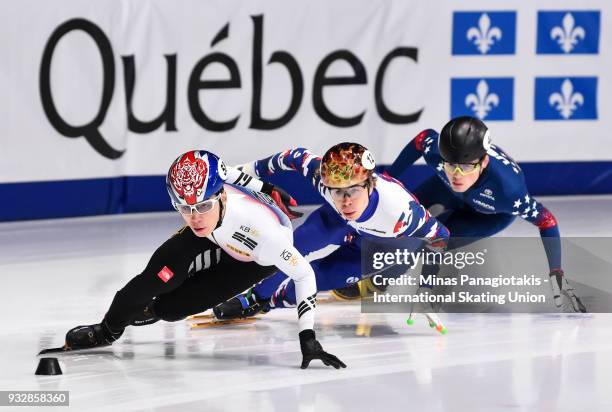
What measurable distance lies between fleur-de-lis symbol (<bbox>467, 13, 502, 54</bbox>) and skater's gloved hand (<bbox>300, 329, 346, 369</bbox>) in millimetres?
5076

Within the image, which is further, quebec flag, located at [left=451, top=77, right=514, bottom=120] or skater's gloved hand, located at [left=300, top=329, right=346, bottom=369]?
quebec flag, located at [left=451, top=77, right=514, bottom=120]

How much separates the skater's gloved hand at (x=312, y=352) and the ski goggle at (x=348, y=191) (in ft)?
2.21

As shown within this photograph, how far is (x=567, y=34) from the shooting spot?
9.95 meters

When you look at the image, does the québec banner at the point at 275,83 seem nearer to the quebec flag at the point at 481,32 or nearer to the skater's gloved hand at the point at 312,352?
the quebec flag at the point at 481,32

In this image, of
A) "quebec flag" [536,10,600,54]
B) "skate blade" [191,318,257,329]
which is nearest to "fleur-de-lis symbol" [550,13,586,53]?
"quebec flag" [536,10,600,54]

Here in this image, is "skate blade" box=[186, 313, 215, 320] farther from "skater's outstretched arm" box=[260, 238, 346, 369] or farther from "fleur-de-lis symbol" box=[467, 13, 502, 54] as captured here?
"fleur-de-lis symbol" box=[467, 13, 502, 54]

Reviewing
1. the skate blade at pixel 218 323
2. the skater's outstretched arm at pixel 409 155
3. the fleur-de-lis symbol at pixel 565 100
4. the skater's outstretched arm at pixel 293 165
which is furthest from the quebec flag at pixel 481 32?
the skate blade at pixel 218 323

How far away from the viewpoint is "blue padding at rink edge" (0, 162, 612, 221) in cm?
918

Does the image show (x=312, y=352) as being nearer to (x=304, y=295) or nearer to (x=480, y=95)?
(x=304, y=295)

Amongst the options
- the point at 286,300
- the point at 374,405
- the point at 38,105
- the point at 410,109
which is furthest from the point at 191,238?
the point at 410,109

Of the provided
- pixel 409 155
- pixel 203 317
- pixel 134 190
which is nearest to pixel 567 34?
pixel 134 190

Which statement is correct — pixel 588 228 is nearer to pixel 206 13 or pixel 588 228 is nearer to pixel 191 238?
pixel 206 13

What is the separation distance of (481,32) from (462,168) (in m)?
3.76

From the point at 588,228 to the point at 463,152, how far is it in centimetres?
276
